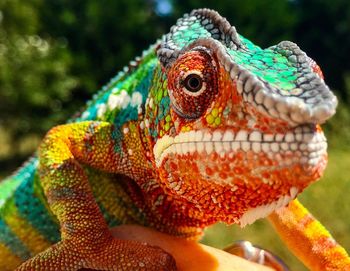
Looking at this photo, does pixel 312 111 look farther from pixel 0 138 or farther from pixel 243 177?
pixel 0 138

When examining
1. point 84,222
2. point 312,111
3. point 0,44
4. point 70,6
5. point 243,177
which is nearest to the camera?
point 312,111

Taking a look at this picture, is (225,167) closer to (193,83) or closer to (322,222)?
(193,83)

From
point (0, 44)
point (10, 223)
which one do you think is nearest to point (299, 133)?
point (10, 223)

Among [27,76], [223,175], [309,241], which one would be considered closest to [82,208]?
[223,175]

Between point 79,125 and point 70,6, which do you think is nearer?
point 79,125

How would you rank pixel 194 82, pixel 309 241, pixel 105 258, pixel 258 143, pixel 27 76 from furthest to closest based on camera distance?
pixel 27 76 → pixel 309 241 → pixel 105 258 → pixel 194 82 → pixel 258 143

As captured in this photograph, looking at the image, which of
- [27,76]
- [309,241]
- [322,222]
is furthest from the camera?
[27,76]

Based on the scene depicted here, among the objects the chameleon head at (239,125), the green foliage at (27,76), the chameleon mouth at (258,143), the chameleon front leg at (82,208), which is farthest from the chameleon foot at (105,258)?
the green foliage at (27,76)

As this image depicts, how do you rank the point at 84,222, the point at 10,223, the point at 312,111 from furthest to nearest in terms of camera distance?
1. the point at 10,223
2. the point at 84,222
3. the point at 312,111

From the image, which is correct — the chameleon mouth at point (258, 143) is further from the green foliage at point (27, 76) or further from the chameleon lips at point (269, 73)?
the green foliage at point (27, 76)
